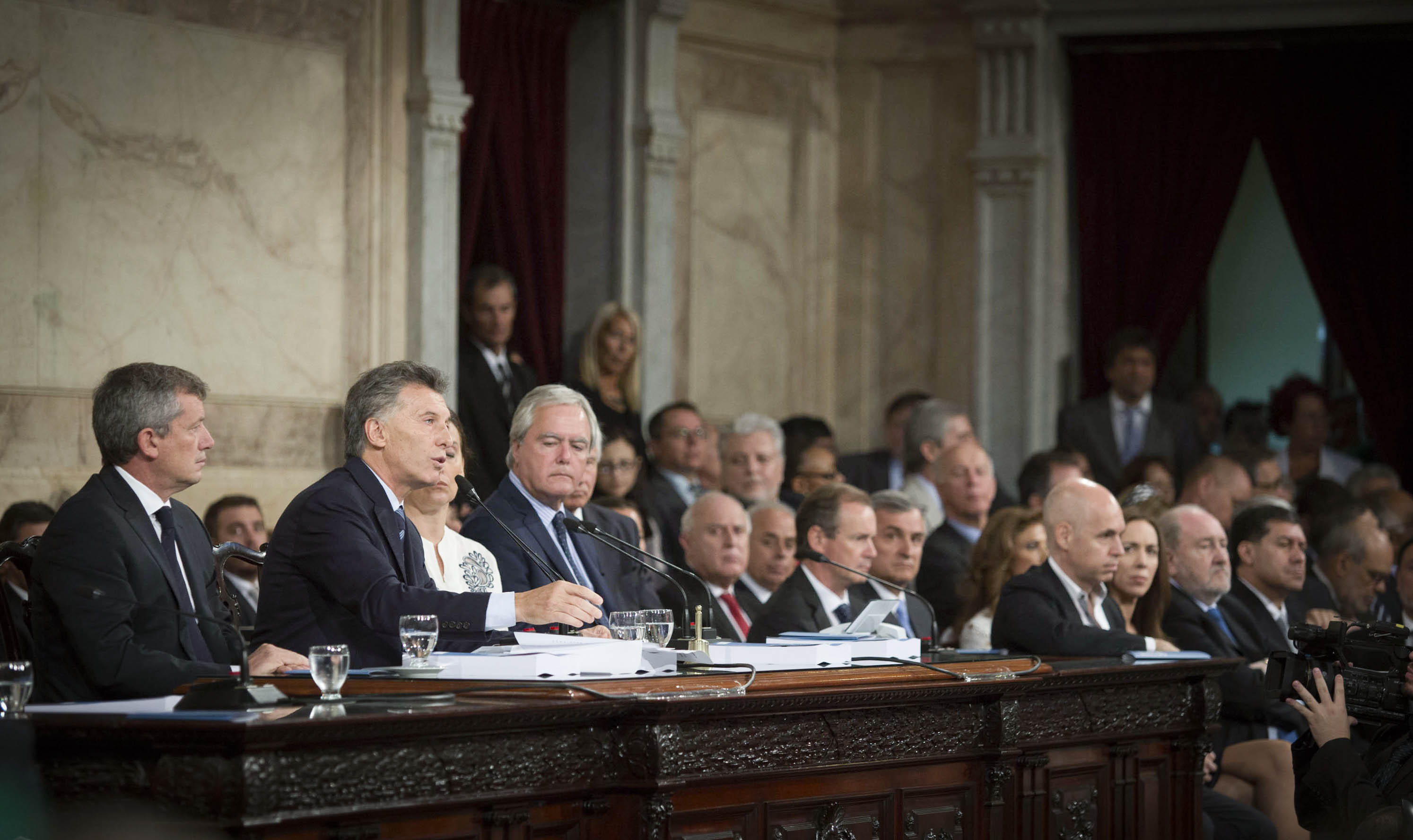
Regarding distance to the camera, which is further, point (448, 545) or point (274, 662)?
point (448, 545)

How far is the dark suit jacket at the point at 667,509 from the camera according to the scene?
691 cm

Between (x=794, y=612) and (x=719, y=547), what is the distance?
2.08ft

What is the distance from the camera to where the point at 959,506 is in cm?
711

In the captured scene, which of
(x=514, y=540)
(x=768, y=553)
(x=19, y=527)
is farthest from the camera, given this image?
(x=768, y=553)

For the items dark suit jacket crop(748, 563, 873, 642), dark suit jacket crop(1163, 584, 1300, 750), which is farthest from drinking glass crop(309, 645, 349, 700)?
dark suit jacket crop(1163, 584, 1300, 750)

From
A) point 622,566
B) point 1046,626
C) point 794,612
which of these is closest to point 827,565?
point 794,612

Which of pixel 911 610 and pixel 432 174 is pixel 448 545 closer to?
pixel 911 610

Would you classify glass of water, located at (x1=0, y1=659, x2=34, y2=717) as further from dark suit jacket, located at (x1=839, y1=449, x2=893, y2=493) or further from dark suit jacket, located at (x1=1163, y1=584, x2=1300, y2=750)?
dark suit jacket, located at (x1=839, y1=449, x2=893, y2=493)

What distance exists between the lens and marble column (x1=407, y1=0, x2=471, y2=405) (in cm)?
774

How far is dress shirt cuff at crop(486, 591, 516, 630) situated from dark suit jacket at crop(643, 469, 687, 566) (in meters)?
3.07

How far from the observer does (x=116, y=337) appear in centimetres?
691

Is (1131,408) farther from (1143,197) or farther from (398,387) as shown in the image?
(398,387)

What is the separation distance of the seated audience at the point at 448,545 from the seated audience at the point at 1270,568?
10.2 ft

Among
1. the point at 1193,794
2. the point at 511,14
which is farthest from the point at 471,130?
the point at 1193,794
